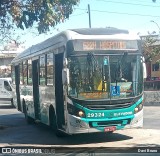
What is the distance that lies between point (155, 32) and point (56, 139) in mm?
40576

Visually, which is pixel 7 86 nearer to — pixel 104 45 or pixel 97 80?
pixel 104 45

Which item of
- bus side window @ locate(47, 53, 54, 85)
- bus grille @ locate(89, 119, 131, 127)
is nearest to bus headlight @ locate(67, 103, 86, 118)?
bus grille @ locate(89, 119, 131, 127)

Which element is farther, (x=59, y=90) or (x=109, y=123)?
(x=59, y=90)

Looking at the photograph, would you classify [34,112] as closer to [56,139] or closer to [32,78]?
[32,78]

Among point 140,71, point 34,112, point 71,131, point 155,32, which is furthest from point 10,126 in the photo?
point 155,32

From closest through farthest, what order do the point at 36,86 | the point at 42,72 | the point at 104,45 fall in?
the point at 104,45 → the point at 42,72 → the point at 36,86

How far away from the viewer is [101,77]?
11141 millimetres

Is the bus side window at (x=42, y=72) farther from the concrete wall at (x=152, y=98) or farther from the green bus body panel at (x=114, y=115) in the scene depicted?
the concrete wall at (x=152, y=98)

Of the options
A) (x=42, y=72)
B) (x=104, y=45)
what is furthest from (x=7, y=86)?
(x=104, y=45)

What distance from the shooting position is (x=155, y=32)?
50.9 m

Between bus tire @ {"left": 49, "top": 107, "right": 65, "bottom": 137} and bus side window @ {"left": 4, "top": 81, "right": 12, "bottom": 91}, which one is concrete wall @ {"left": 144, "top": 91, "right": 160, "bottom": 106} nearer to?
bus side window @ {"left": 4, "top": 81, "right": 12, "bottom": 91}

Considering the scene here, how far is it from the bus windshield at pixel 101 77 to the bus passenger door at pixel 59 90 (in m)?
0.83

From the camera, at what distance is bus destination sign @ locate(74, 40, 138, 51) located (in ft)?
36.9

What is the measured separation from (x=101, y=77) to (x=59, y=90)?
1.54 m
